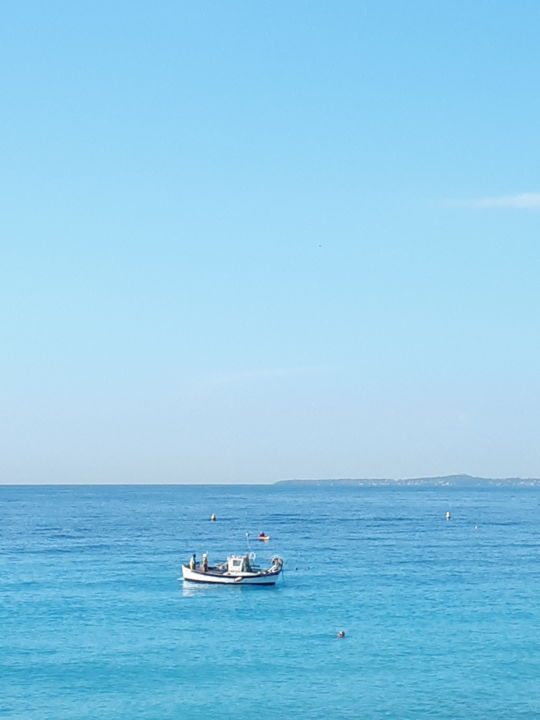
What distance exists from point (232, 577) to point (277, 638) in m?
23.3

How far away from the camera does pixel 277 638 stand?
61156 mm

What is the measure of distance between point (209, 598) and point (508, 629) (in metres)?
27.3

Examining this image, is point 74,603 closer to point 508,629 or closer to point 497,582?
point 508,629

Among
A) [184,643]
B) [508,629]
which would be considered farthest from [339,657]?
[508,629]

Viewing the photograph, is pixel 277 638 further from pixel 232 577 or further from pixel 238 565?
pixel 238 565

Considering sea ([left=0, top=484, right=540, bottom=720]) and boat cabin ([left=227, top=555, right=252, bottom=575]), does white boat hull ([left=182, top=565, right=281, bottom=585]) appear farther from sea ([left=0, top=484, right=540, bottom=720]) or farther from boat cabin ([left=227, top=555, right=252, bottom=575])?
sea ([left=0, top=484, right=540, bottom=720])

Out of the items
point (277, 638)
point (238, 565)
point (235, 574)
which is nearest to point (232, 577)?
point (235, 574)

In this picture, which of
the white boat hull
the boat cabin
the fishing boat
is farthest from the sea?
the boat cabin

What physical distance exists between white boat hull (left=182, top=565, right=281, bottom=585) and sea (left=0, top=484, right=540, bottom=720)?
968mm

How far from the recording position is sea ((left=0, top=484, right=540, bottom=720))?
1850 inches

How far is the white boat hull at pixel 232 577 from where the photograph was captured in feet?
273

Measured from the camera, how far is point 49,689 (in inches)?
1951

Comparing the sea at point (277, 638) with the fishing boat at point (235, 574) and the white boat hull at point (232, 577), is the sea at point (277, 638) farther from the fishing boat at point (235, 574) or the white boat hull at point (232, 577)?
the fishing boat at point (235, 574)

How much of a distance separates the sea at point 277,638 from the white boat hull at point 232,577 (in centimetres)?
97
